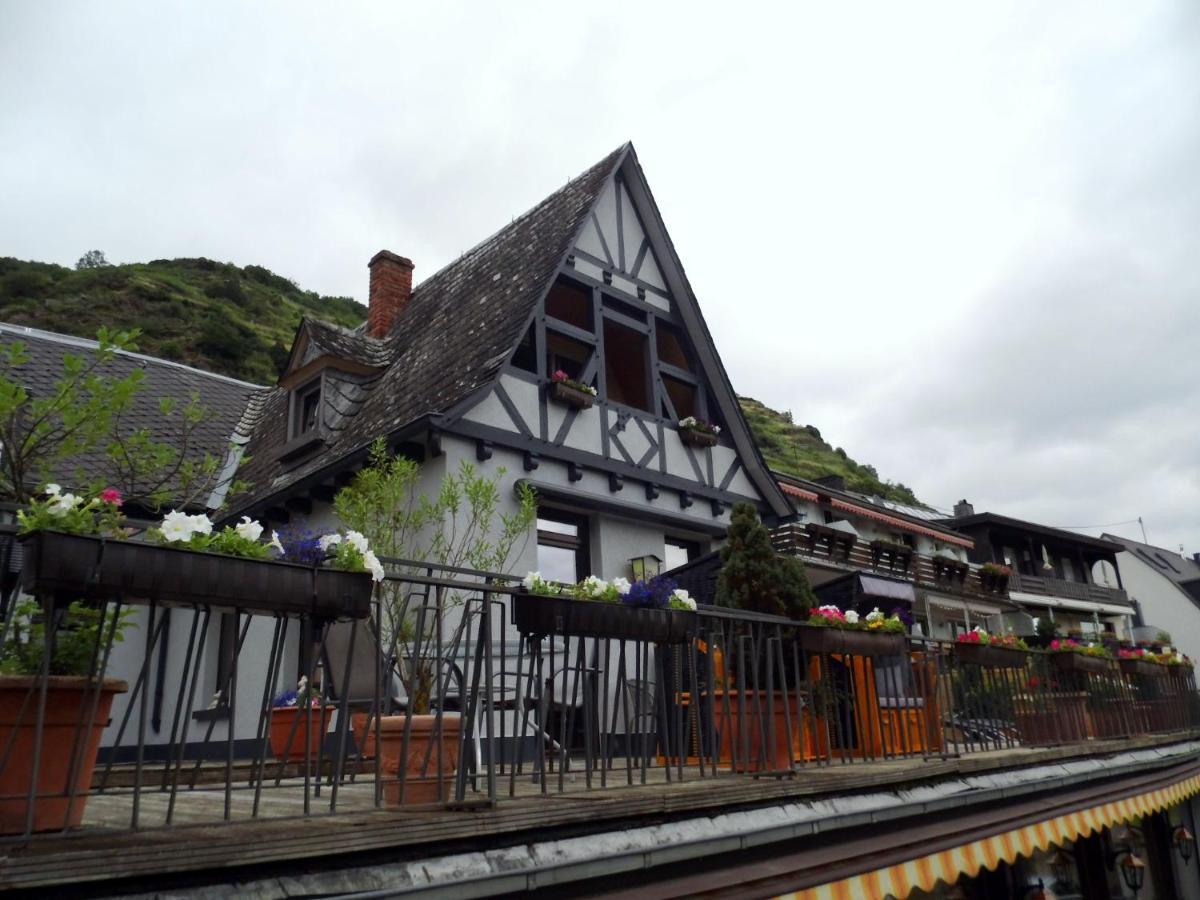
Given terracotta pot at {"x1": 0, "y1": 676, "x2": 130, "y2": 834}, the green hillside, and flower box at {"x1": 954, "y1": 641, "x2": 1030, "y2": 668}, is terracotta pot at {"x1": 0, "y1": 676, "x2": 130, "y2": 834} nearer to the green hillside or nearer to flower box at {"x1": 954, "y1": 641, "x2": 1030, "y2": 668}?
flower box at {"x1": 954, "y1": 641, "x2": 1030, "y2": 668}

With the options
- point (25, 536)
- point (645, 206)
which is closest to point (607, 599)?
point (25, 536)

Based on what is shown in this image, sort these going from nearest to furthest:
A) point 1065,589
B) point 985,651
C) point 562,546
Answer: point 985,651
point 562,546
point 1065,589

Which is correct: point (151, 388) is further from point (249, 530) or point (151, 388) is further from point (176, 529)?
point (176, 529)

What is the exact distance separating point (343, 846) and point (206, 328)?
4384 cm

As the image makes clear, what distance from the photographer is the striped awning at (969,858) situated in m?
4.93

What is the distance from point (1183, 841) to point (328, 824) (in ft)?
49.8

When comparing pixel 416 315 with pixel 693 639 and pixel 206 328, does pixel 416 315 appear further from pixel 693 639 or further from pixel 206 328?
pixel 206 328

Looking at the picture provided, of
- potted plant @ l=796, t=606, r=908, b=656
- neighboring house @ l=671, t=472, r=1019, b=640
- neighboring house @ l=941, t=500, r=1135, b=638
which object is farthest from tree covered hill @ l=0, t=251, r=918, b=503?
potted plant @ l=796, t=606, r=908, b=656

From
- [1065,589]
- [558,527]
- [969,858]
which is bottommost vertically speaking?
[969,858]

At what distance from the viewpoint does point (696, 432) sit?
13672mm

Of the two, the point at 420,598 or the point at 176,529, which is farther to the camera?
the point at 420,598

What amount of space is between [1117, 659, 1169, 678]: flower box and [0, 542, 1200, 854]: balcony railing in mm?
150

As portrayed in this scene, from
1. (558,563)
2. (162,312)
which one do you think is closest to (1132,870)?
(558,563)

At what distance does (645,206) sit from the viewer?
1415 cm
